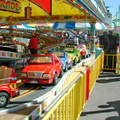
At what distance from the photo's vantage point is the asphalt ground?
636 centimetres

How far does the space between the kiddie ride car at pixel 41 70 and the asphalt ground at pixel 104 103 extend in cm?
170

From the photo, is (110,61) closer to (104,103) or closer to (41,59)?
(104,103)

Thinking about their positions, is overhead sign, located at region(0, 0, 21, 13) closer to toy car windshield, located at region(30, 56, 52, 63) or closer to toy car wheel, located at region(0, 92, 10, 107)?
toy car windshield, located at region(30, 56, 52, 63)

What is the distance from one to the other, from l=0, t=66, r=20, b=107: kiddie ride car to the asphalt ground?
8.22ft

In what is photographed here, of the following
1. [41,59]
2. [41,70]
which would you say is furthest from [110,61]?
[41,70]

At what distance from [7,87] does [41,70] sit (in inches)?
77.5

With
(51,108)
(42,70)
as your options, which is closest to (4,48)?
(42,70)

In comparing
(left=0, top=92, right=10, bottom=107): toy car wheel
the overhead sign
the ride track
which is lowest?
the ride track

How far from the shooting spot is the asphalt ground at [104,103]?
636cm

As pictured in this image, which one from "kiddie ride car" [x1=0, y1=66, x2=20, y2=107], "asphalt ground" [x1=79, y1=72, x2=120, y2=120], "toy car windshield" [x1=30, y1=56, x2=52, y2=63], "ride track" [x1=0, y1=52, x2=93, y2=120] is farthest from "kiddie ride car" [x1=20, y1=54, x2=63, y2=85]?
"asphalt ground" [x1=79, y1=72, x2=120, y2=120]

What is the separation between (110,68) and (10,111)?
10931 millimetres

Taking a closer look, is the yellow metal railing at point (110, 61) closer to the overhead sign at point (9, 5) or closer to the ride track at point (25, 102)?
the overhead sign at point (9, 5)

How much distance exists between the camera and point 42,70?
6.64 metres

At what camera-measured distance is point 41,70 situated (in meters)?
6.65
